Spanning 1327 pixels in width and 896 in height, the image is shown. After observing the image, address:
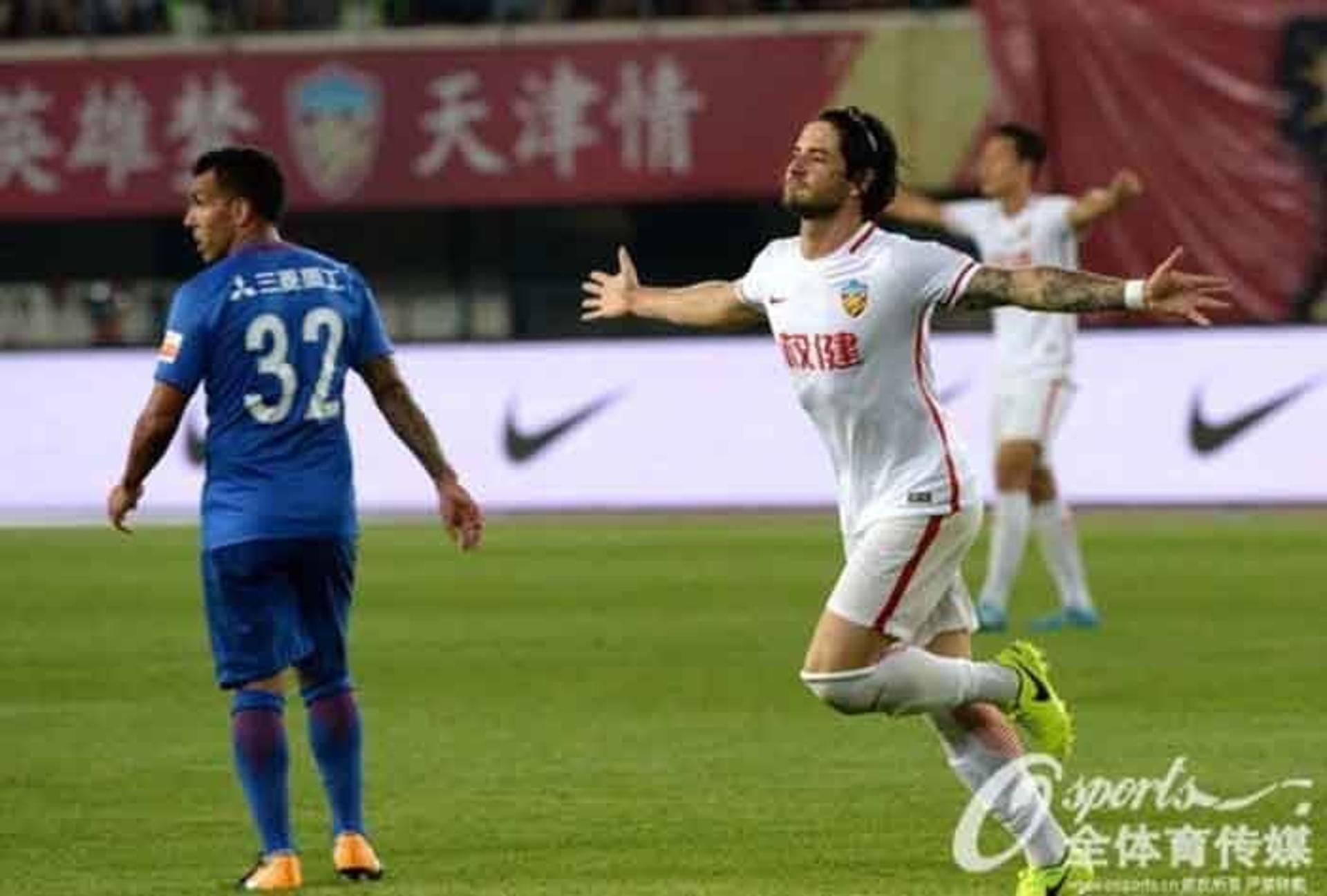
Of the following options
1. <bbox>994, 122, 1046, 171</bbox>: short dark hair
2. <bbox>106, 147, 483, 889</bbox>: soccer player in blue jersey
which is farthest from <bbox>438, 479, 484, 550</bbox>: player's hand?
<bbox>994, 122, 1046, 171</bbox>: short dark hair

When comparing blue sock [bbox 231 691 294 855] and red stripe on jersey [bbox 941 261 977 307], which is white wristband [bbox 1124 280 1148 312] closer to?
red stripe on jersey [bbox 941 261 977 307]

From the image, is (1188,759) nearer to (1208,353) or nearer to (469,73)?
(1208,353)

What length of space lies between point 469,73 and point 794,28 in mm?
3200

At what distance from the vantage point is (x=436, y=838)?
11508 mm

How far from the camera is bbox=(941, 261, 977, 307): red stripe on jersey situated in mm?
9805

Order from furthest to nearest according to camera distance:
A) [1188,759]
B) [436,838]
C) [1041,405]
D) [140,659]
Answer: [1041,405], [140,659], [1188,759], [436,838]

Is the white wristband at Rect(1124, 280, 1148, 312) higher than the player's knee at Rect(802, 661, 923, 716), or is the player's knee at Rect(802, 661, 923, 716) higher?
the white wristband at Rect(1124, 280, 1148, 312)

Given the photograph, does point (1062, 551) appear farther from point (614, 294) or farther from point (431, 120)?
point (431, 120)

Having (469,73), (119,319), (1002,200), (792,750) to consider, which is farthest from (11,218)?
(792,750)

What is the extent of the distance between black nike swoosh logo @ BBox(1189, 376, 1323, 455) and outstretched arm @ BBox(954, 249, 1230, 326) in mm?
17789

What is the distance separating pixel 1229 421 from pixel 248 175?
695 inches

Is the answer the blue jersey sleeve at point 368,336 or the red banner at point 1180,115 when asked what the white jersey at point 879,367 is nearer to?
the blue jersey sleeve at point 368,336

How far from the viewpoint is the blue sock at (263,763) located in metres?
10.5

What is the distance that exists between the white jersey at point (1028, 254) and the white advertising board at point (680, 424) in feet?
25.1
